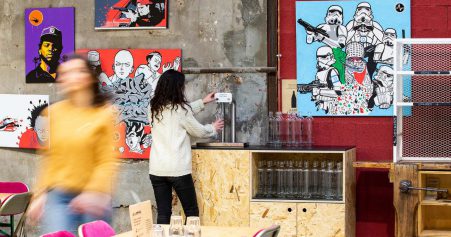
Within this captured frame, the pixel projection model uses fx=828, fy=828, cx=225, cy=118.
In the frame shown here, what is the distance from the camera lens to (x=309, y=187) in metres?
7.34

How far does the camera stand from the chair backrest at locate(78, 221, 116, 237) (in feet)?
14.4

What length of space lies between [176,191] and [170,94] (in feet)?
2.75

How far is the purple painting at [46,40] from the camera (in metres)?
8.43

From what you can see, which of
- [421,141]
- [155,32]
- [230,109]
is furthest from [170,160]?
[421,141]

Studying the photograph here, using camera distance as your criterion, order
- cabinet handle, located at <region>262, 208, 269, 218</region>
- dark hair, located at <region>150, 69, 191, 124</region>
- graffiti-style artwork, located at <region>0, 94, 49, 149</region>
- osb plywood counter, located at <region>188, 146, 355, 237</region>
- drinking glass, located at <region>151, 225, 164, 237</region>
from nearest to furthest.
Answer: drinking glass, located at <region>151, 225, 164, 237</region>
dark hair, located at <region>150, 69, 191, 124</region>
osb plywood counter, located at <region>188, 146, 355, 237</region>
cabinet handle, located at <region>262, 208, 269, 218</region>
graffiti-style artwork, located at <region>0, 94, 49, 149</region>

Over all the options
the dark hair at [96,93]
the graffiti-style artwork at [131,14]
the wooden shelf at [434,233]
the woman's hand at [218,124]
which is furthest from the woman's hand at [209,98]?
the dark hair at [96,93]

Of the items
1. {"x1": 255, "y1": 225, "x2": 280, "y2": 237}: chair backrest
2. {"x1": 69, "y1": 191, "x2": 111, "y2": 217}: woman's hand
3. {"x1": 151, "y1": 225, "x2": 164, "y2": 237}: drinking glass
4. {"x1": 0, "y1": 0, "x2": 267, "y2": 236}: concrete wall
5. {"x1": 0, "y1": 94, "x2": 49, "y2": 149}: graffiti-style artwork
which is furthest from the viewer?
{"x1": 0, "y1": 94, "x2": 49, "y2": 149}: graffiti-style artwork

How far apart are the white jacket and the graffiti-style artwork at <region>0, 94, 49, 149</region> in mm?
1924

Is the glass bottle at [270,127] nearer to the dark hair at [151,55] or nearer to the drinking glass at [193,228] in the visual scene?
the dark hair at [151,55]

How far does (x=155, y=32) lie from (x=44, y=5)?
1.25 metres

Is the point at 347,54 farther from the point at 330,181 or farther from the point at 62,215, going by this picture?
the point at 62,215

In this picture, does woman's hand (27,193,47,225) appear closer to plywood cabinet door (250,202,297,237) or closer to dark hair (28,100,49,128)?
plywood cabinet door (250,202,297,237)

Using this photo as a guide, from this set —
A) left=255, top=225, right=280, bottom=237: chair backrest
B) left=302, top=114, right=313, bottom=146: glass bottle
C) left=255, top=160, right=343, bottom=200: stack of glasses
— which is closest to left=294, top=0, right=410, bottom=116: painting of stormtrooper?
left=302, top=114, right=313, bottom=146: glass bottle

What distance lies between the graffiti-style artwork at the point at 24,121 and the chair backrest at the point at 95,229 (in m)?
4.00
